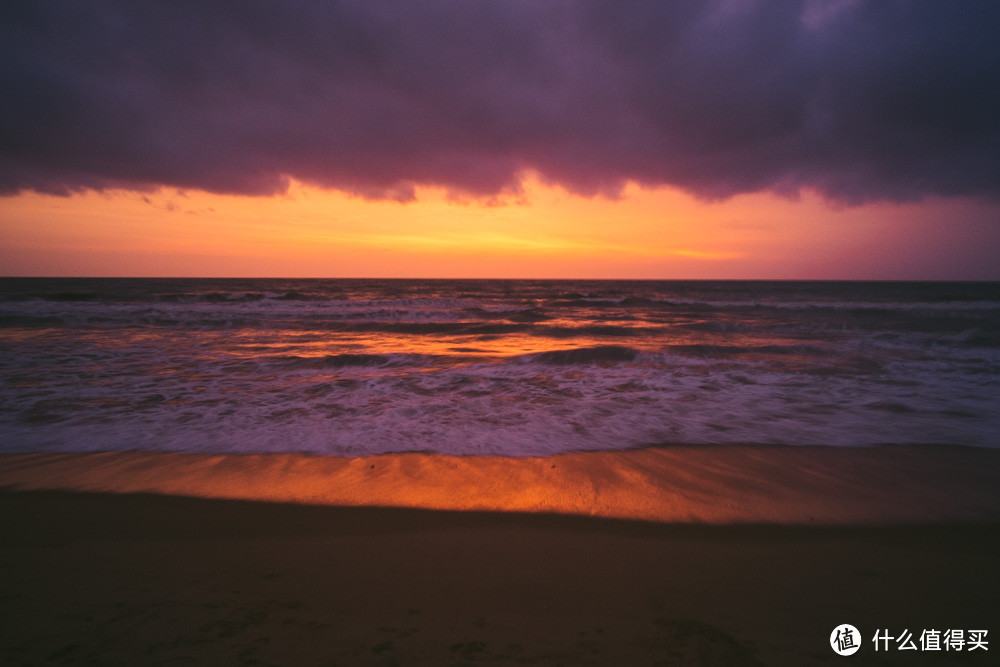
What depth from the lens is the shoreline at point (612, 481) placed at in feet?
13.3

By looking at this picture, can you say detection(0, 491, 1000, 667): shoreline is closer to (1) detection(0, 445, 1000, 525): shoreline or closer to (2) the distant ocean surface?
(1) detection(0, 445, 1000, 525): shoreline

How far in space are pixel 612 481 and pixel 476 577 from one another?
215 cm

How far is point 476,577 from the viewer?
2986 millimetres

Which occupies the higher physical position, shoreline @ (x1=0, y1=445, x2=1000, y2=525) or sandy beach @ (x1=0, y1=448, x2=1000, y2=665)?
sandy beach @ (x1=0, y1=448, x2=1000, y2=665)

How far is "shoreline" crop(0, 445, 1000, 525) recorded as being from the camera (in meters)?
4.07

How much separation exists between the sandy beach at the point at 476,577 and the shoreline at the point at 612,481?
0.17ft

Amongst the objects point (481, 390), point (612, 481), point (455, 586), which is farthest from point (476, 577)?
point (481, 390)

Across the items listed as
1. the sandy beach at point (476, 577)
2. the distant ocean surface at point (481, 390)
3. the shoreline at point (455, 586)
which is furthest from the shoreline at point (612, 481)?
the distant ocean surface at point (481, 390)

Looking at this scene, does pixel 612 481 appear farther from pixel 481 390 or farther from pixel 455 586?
pixel 481 390

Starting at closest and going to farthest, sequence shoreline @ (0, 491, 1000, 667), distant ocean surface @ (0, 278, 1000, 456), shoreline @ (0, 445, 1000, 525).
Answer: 1. shoreline @ (0, 491, 1000, 667)
2. shoreline @ (0, 445, 1000, 525)
3. distant ocean surface @ (0, 278, 1000, 456)

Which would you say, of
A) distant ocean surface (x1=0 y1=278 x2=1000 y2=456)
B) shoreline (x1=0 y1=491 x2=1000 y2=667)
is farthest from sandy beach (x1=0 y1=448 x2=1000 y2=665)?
distant ocean surface (x1=0 y1=278 x2=1000 y2=456)

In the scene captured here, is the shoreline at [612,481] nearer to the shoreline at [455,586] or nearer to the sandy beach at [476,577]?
the sandy beach at [476,577]

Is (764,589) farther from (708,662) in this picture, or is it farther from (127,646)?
(127,646)

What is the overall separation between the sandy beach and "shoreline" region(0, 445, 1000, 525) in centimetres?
5
